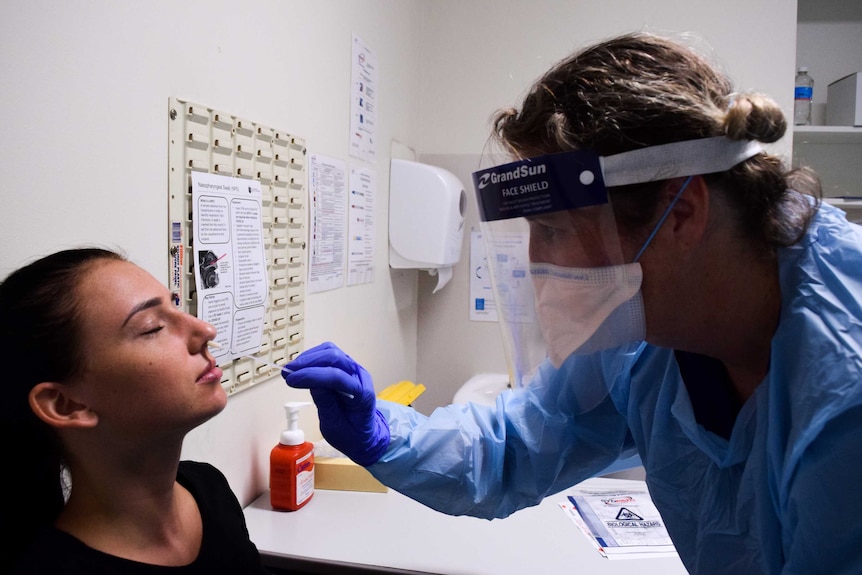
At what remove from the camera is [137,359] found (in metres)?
0.76

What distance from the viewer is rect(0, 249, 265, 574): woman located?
0.72 m

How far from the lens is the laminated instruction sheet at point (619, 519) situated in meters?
1.31

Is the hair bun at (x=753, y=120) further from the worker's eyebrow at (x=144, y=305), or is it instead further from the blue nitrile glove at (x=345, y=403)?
the worker's eyebrow at (x=144, y=305)

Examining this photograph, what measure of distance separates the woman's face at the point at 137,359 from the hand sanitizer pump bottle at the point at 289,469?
571 mm

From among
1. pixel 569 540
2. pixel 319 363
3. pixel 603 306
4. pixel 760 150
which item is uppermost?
pixel 760 150

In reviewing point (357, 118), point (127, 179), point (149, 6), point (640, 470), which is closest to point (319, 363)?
point (127, 179)

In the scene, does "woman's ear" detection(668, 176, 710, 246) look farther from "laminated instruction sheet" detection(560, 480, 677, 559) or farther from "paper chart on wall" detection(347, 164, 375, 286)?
"paper chart on wall" detection(347, 164, 375, 286)

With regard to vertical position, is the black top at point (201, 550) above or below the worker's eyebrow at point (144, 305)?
below

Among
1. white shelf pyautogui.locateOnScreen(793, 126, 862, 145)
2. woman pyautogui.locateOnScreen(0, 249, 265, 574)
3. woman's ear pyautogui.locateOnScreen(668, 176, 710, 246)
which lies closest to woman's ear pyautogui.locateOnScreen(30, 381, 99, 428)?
woman pyautogui.locateOnScreen(0, 249, 265, 574)

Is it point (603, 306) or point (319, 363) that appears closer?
point (603, 306)

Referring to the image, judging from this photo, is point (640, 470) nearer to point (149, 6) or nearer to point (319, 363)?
point (319, 363)

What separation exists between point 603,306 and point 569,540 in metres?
0.71

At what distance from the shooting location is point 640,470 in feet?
7.45

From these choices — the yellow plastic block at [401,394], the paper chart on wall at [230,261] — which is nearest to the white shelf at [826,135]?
the yellow plastic block at [401,394]
